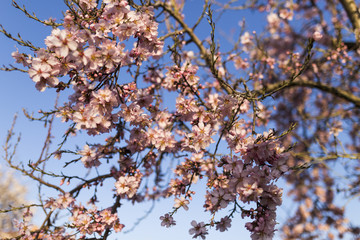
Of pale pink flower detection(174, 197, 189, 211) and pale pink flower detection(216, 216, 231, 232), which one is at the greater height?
pale pink flower detection(174, 197, 189, 211)

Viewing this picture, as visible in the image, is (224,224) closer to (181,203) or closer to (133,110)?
(181,203)

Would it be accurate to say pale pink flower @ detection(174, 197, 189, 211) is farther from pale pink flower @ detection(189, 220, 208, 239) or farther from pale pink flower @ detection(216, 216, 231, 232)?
pale pink flower @ detection(216, 216, 231, 232)

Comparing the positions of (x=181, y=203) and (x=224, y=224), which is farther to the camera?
(x=181, y=203)

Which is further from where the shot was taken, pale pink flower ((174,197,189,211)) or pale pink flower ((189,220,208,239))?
pale pink flower ((174,197,189,211))

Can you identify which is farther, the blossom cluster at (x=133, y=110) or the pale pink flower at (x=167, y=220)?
the pale pink flower at (x=167, y=220)

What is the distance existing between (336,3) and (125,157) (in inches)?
272

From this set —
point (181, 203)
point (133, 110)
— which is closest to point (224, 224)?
point (181, 203)

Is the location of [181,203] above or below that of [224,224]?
above

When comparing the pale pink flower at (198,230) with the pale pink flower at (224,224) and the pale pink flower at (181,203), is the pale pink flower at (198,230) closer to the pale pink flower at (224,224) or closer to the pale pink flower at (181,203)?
the pale pink flower at (224,224)

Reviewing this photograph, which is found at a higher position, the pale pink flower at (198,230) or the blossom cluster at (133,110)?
the blossom cluster at (133,110)

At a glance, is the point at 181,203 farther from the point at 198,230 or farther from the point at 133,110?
the point at 133,110

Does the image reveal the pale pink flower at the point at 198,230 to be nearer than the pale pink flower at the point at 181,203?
Yes

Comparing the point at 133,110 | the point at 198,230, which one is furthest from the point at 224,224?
the point at 133,110

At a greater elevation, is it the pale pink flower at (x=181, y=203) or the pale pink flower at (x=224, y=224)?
the pale pink flower at (x=181, y=203)
